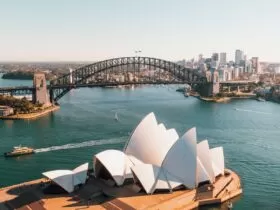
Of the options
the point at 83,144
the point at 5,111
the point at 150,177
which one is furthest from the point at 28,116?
the point at 150,177

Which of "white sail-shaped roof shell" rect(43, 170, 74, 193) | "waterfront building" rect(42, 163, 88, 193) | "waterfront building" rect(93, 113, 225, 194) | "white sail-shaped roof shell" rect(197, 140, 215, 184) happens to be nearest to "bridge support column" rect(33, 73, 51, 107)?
"waterfront building" rect(93, 113, 225, 194)

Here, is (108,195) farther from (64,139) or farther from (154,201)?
(64,139)

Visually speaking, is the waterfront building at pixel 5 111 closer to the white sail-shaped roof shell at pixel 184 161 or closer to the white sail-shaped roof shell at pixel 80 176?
the white sail-shaped roof shell at pixel 80 176

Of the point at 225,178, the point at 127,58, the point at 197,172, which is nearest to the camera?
the point at 197,172

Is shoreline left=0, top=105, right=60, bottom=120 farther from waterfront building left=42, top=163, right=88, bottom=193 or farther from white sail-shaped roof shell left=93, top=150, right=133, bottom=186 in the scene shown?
waterfront building left=42, top=163, right=88, bottom=193

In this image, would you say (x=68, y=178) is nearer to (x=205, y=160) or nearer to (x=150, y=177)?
(x=150, y=177)

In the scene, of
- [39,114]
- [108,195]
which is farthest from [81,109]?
[108,195]
